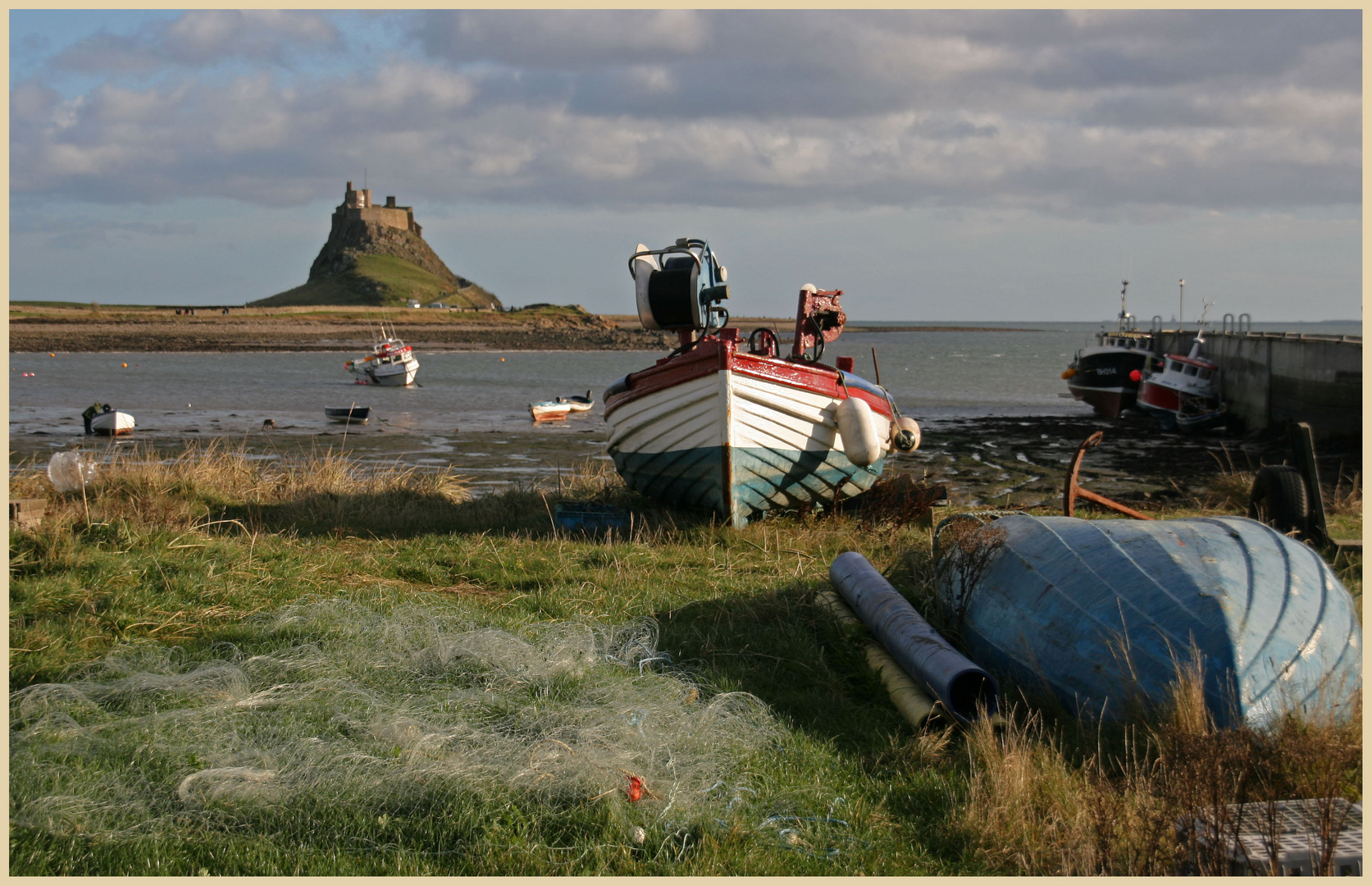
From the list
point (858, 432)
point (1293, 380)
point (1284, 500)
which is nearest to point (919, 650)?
point (858, 432)

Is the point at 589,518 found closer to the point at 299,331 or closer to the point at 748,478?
the point at 748,478

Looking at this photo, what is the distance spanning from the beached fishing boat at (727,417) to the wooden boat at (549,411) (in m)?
20.6

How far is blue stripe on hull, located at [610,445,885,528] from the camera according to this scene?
10297 millimetres

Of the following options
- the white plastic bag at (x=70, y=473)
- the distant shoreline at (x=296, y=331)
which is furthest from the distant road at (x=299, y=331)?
the white plastic bag at (x=70, y=473)

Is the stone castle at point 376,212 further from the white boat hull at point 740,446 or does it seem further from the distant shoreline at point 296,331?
the white boat hull at point 740,446

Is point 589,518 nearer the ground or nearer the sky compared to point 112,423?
nearer the sky

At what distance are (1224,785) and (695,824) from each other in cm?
211

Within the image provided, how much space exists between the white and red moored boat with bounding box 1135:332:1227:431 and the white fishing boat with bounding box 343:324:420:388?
3092 centimetres

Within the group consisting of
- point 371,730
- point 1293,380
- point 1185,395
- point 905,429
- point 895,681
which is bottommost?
point 895,681

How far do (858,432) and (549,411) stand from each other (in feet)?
74.6

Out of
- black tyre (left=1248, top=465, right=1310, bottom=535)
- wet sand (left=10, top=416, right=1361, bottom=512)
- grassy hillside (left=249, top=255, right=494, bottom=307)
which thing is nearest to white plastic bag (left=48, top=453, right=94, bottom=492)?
wet sand (left=10, top=416, right=1361, bottom=512)

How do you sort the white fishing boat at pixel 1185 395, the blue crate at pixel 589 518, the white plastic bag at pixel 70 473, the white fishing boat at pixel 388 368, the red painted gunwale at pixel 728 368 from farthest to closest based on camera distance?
the white fishing boat at pixel 388 368 < the white fishing boat at pixel 1185 395 < the white plastic bag at pixel 70 473 < the blue crate at pixel 589 518 < the red painted gunwale at pixel 728 368

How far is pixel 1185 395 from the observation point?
31.0m

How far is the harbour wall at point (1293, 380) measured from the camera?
25219 mm
